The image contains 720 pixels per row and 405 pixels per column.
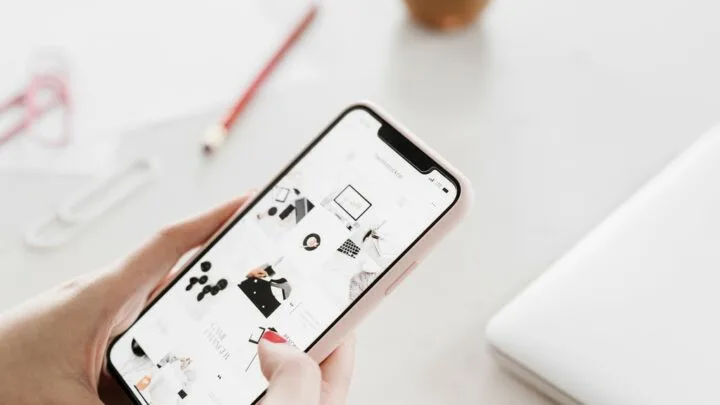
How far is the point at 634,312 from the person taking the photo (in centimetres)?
53

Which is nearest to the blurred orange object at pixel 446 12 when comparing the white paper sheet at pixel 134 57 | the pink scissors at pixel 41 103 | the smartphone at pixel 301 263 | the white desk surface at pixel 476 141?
the white desk surface at pixel 476 141

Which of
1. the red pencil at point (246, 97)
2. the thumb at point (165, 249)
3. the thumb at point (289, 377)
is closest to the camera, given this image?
the thumb at point (289, 377)

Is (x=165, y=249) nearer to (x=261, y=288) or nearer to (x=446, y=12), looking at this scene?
(x=261, y=288)

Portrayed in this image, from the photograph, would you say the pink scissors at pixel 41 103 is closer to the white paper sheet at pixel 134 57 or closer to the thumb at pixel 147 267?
the white paper sheet at pixel 134 57

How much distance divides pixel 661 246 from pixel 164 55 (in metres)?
0.49

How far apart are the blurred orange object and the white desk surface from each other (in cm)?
1

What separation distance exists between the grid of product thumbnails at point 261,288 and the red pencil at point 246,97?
16 cm

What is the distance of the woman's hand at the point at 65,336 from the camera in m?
0.52

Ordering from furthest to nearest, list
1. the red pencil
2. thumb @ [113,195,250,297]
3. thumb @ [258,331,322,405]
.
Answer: the red pencil → thumb @ [113,195,250,297] → thumb @ [258,331,322,405]

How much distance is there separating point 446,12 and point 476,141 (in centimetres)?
14

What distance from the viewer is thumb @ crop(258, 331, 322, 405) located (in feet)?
1.42

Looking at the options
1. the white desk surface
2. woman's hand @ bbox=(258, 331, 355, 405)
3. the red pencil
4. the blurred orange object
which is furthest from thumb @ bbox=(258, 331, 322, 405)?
the blurred orange object

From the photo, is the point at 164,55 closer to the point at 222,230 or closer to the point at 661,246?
the point at 222,230

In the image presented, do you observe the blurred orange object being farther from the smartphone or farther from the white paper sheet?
the smartphone
